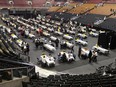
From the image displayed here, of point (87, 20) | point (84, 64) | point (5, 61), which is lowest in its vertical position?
point (84, 64)

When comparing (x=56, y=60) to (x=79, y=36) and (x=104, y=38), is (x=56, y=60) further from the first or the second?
(x=79, y=36)

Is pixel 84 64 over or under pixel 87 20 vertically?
under

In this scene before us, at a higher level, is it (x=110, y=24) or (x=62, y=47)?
(x=110, y=24)

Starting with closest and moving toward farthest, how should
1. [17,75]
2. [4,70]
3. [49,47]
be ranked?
[4,70]
[17,75]
[49,47]

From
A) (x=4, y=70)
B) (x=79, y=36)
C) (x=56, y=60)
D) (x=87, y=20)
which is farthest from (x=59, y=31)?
(x=4, y=70)

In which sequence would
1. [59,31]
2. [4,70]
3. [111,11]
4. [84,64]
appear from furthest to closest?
[111,11]
[59,31]
[84,64]
[4,70]

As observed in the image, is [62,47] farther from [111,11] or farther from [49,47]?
[111,11]

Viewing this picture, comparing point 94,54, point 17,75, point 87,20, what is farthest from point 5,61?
point 87,20

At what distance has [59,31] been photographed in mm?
39938

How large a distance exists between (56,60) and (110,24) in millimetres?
21624

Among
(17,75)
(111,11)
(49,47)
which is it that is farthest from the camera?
(111,11)

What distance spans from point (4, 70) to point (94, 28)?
3400cm

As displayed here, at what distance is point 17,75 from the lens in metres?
13.5

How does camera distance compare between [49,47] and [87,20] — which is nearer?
[49,47]
